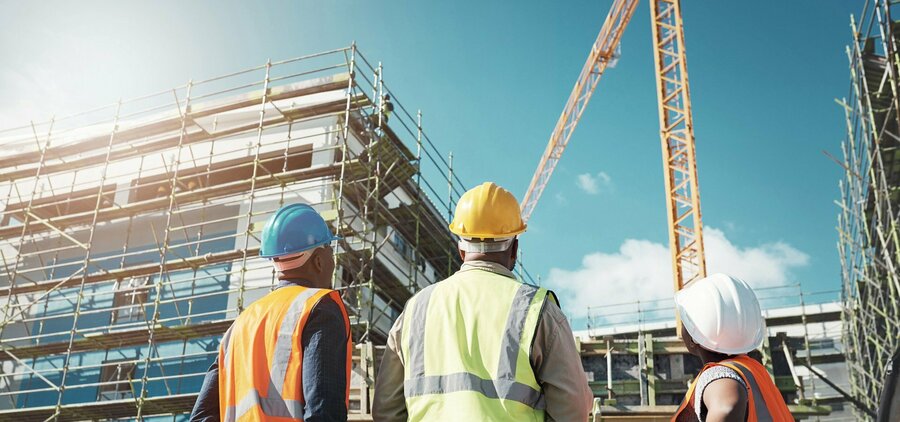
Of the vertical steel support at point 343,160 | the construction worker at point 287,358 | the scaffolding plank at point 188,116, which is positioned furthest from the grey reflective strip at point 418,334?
the scaffolding plank at point 188,116

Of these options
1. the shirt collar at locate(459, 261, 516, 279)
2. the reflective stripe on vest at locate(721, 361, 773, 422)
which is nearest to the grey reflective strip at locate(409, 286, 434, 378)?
the shirt collar at locate(459, 261, 516, 279)

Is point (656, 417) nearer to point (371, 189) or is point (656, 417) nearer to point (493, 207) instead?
point (493, 207)

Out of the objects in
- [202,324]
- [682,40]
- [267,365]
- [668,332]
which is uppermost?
[682,40]

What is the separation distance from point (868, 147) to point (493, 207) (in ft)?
60.8

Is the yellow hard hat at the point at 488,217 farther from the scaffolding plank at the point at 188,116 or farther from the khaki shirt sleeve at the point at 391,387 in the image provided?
the scaffolding plank at the point at 188,116

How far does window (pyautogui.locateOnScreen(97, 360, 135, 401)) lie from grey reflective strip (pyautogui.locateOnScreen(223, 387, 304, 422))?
14.8 m

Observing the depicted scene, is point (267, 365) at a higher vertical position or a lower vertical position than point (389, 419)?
higher

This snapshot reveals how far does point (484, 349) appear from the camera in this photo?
8.64ft

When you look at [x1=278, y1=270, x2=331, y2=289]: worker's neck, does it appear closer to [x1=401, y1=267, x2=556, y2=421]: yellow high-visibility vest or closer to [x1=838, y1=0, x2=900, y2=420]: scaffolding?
[x1=401, y1=267, x2=556, y2=421]: yellow high-visibility vest

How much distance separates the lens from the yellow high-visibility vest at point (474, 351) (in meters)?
2.55

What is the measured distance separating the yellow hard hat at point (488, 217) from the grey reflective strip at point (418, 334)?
0.80 ft

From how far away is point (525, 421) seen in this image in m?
2.54

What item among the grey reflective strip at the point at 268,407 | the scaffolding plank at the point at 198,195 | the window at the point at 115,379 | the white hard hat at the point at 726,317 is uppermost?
the scaffolding plank at the point at 198,195

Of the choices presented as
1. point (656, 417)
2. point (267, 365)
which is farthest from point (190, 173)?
point (267, 365)
